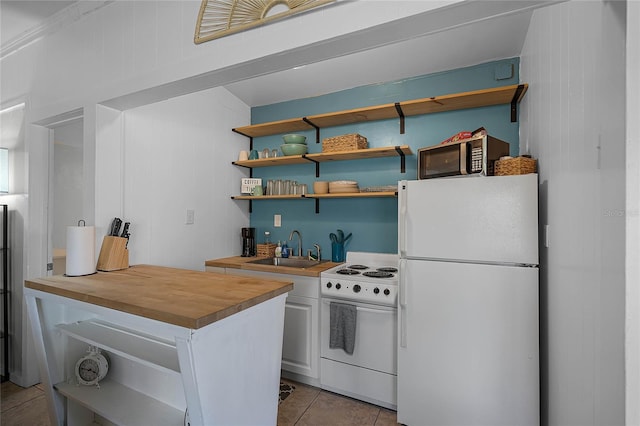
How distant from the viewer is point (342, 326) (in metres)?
2.29

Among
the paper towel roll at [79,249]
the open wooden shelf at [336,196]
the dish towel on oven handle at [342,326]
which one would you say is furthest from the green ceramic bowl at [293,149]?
the paper towel roll at [79,249]

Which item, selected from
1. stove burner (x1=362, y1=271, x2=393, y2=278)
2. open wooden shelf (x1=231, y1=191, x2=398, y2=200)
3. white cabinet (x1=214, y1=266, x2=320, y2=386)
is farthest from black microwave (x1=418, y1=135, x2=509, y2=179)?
white cabinet (x1=214, y1=266, x2=320, y2=386)

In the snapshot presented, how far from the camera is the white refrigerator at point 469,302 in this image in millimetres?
1693

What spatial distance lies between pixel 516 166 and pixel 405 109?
42.2 inches

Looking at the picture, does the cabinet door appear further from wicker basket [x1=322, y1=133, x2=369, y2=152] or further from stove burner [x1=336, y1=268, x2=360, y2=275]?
wicker basket [x1=322, y1=133, x2=369, y2=152]

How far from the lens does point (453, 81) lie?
255 centimetres

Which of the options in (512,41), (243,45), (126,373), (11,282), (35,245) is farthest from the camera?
(11,282)

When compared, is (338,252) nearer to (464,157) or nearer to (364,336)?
(364,336)

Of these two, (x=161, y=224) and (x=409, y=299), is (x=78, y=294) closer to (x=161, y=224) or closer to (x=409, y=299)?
(x=161, y=224)

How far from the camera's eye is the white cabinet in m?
2.43

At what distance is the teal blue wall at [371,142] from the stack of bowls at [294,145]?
0.16 m

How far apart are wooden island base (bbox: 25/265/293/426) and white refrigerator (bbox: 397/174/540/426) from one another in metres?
0.89

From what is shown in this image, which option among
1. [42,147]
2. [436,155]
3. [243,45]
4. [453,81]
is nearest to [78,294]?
[243,45]

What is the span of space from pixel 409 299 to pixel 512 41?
1910mm
